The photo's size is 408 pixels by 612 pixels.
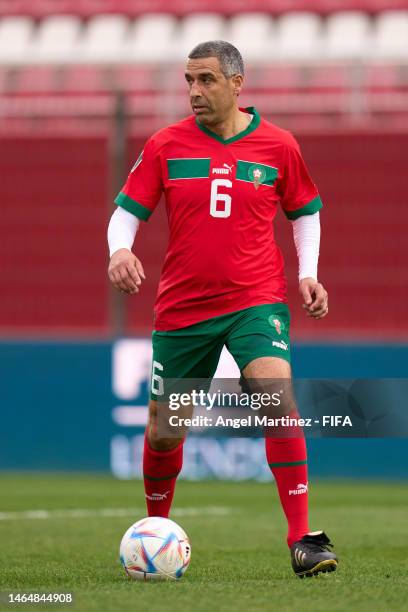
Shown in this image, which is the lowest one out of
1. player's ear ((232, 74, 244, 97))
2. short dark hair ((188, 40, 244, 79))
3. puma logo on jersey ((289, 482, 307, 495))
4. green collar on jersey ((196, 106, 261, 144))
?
puma logo on jersey ((289, 482, 307, 495))

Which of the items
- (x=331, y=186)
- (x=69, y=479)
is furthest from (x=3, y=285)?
(x=331, y=186)

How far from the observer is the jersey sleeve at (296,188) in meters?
5.39

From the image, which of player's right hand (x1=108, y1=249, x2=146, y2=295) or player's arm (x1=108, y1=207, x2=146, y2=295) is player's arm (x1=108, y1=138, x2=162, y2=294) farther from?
player's right hand (x1=108, y1=249, x2=146, y2=295)

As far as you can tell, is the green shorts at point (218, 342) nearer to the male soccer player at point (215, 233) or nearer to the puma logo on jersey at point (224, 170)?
the male soccer player at point (215, 233)

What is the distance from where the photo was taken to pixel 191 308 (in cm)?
527

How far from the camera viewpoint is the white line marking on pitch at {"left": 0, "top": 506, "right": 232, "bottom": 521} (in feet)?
28.2

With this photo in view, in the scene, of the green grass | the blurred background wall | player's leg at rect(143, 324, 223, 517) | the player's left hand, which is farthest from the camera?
the blurred background wall

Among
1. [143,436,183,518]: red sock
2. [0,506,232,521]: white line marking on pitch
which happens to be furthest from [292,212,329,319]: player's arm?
[0,506,232,521]: white line marking on pitch

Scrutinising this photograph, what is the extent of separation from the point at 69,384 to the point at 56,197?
1912mm

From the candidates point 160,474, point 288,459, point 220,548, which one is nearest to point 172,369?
point 160,474

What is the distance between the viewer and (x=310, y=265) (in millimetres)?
5387

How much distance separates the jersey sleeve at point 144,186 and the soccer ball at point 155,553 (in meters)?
1.28

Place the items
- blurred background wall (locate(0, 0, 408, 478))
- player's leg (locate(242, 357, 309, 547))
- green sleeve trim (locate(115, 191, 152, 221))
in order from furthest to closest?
blurred background wall (locate(0, 0, 408, 478)) → green sleeve trim (locate(115, 191, 152, 221)) → player's leg (locate(242, 357, 309, 547))

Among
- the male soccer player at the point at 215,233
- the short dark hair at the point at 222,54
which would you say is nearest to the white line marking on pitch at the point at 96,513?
the male soccer player at the point at 215,233
